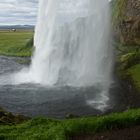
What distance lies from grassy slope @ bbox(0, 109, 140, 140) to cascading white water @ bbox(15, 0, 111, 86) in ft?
101

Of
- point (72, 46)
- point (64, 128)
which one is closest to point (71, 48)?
point (72, 46)

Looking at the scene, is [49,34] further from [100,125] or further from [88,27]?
[100,125]

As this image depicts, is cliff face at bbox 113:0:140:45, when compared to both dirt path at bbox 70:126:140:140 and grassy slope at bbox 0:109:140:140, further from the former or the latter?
dirt path at bbox 70:126:140:140

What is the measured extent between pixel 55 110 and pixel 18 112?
3389 millimetres

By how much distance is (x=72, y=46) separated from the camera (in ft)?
221

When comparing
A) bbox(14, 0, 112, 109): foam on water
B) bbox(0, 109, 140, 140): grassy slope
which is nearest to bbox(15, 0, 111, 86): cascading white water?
bbox(14, 0, 112, 109): foam on water

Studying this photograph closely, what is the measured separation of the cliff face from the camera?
64.6 metres

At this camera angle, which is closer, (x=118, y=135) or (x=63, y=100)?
(x=118, y=135)

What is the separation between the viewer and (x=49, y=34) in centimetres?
6806

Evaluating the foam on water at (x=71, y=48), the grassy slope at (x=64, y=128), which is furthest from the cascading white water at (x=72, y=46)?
the grassy slope at (x=64, y=128)

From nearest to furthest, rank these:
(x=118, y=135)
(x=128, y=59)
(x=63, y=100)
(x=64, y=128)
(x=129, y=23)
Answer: (x=118, y=135), (x=64, y=128), (x=63, y=100), (x=128, y=59), (x=129, y=23)

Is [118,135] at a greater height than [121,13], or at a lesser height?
lesser

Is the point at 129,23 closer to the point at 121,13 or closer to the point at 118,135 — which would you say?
the point at 121,13

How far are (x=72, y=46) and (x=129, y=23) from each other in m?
10.2
